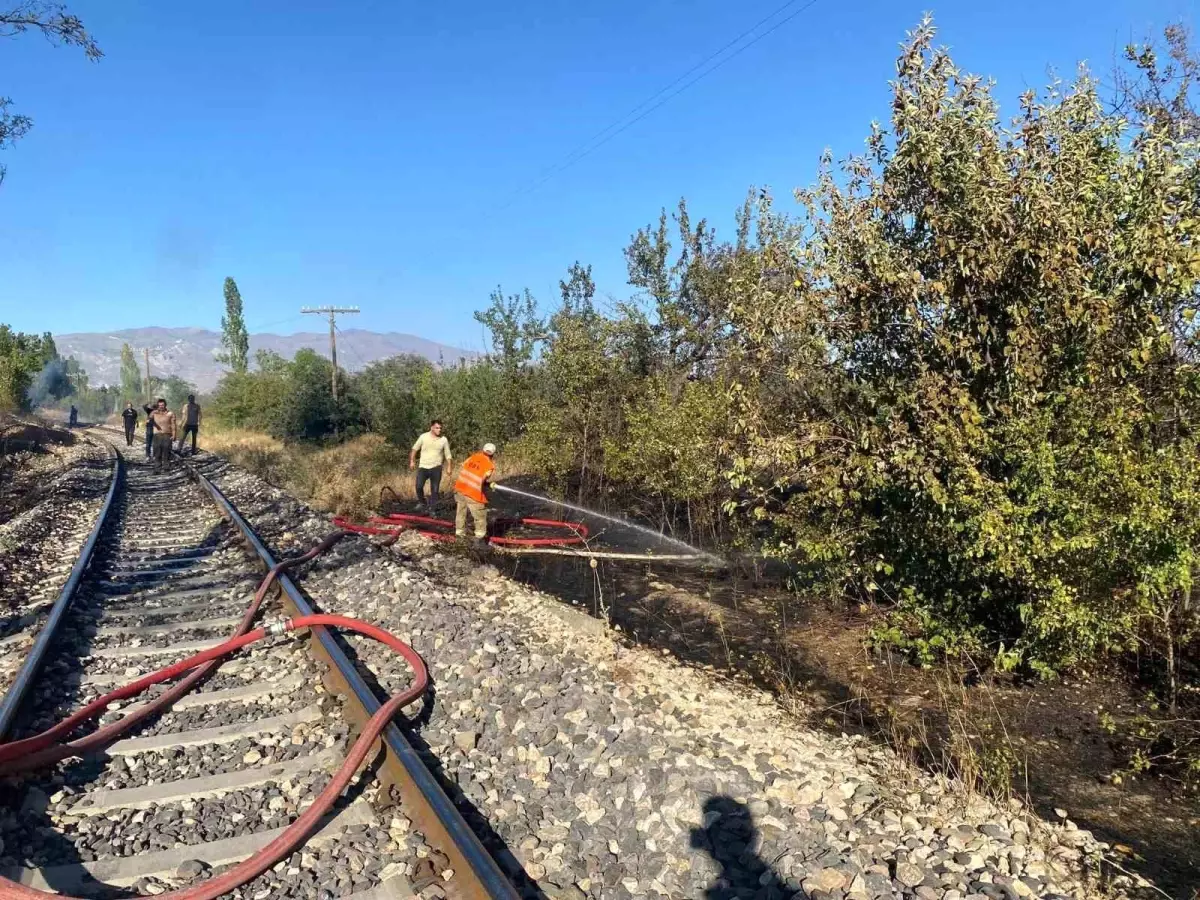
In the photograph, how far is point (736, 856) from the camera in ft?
12.5

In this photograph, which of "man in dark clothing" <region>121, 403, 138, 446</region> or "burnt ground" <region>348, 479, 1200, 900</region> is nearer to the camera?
"burnt ground" <region>348, 479, 1200, 900</region>

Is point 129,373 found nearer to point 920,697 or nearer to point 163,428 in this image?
point 163,428

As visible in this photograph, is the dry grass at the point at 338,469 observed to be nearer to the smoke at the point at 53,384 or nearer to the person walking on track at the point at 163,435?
the person walking on track at the point at 163,435

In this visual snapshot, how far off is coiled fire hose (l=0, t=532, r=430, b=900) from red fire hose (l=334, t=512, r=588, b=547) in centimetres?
464

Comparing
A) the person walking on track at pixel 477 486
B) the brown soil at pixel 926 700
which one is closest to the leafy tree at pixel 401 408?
the person walking on track at pixel 477 486

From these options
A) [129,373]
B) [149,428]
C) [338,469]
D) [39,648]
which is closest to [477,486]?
[39,648]

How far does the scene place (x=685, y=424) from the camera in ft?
40.5

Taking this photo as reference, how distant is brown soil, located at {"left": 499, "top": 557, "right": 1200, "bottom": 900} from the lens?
14.8ft

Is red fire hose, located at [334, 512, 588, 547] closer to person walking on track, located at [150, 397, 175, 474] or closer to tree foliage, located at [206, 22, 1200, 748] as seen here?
tree foliage, located at [206, 22, 1200, 748]

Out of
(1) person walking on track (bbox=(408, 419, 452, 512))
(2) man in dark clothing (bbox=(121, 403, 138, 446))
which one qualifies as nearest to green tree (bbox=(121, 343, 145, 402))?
(2) man in dark clothing (bbox=(121, 403, 138, 446))

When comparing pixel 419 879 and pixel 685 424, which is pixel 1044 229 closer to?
pixel 419 879

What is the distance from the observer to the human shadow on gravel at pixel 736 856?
11.5ft

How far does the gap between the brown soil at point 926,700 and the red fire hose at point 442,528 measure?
1534 mm

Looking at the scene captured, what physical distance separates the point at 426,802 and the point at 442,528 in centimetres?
889
